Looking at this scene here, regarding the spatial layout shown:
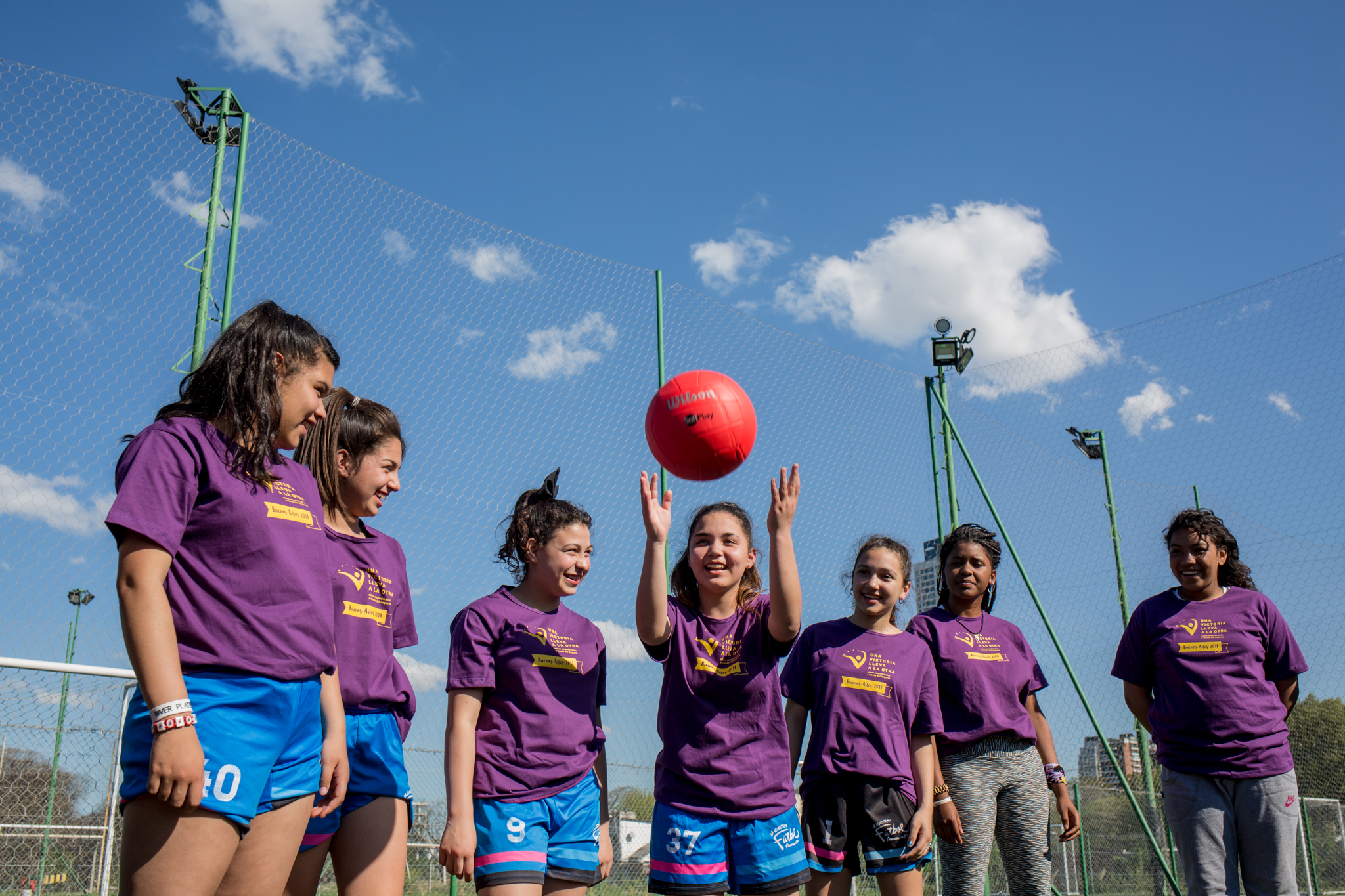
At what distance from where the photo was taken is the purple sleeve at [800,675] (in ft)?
11.5

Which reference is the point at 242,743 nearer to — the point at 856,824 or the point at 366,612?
the point at 366,612

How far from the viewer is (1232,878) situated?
3.52m

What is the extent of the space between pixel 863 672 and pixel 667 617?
925mm

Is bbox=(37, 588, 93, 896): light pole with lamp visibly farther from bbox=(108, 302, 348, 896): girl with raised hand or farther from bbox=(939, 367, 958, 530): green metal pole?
bbox=(939, 367, 958, 530): green metal pole

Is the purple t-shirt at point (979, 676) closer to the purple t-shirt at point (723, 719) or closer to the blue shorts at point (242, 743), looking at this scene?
the purple t-shirt at point (723, 719)

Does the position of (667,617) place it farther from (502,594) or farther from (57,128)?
(57,128)

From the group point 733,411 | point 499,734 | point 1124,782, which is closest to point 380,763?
point 499,734

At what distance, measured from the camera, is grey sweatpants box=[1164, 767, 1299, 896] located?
346 centimetres

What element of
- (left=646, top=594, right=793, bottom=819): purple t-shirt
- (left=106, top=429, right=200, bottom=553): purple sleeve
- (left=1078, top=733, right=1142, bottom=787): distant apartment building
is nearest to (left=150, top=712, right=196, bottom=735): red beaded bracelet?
(left=106, top=429, right=200, bottom=553): purple sleeve

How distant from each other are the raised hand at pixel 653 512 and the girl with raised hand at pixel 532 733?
450 millimetres

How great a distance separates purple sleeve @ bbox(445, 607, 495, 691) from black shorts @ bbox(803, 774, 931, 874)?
1.22 meters

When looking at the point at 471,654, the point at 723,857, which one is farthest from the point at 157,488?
the point at 723,857

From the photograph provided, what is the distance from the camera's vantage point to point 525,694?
285 centimetres

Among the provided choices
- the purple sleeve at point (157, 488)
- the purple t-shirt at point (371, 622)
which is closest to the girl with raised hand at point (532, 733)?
the purple t-shirt at point (371, 622)
